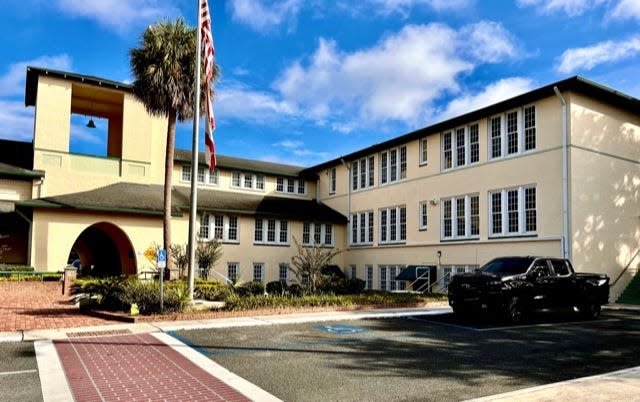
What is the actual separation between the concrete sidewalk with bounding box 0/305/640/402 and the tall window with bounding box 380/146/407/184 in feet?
54.4

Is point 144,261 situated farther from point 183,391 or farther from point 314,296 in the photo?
point 183,391

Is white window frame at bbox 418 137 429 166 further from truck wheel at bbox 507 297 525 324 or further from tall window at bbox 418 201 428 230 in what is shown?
truck wheel at bbox 507 297 525 324

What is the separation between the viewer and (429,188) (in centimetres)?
2934

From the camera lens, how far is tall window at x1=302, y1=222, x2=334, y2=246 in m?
35.3

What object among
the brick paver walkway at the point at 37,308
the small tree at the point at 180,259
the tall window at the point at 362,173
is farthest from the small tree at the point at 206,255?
the tall window at the point at 362,173

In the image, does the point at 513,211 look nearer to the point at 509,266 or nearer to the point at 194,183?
the point at 509,266

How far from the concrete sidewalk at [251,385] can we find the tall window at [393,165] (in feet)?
54.4

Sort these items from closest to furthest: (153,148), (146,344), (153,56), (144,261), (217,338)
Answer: (146,344) → (217,338) → (153,56) → (144,261) → (153,148)

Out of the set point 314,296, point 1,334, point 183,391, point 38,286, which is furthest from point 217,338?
point 38,286

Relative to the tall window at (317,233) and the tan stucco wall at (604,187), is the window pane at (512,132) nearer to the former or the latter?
the tan stucco wall at (604,187)

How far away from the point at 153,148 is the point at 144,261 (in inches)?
311

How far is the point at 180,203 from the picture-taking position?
98.2ft

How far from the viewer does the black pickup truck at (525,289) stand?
14352 millimetres

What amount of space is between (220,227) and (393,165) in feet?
37.2
